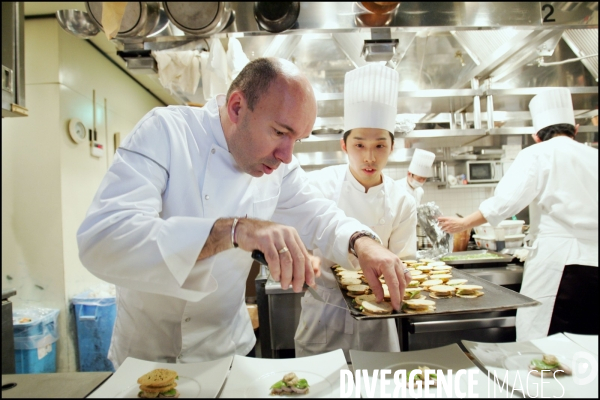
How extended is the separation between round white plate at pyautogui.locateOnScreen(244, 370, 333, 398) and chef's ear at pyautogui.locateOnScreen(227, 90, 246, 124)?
31.4 inches

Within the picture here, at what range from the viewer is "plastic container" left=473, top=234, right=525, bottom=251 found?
1.71 m

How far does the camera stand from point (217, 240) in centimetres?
87

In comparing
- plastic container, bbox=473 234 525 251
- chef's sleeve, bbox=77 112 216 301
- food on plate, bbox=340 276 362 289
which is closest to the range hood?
plastic container, bbox=473 234 525 251

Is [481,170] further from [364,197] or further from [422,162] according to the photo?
[364,197]

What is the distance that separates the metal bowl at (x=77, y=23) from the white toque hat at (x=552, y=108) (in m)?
1.64

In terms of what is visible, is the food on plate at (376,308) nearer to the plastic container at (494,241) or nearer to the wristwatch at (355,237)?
A: the wristwatch at (355,237)

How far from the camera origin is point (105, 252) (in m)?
0.85

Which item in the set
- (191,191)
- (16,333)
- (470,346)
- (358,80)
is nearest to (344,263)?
(470,346)

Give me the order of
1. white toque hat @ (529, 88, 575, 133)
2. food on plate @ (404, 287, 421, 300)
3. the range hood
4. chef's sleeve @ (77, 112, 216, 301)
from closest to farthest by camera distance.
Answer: chef's sleeve @ (77, 112, 216, 301), white toque hat @ (529, 88, 575, 133), food on plate @ (404, 287, 421, 300), the range hood

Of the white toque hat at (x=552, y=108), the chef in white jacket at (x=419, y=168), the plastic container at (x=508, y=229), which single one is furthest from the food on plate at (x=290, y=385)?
the plastic container at (x=508, y=229)

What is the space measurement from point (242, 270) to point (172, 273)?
21.6 inches

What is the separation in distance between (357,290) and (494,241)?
0.98m

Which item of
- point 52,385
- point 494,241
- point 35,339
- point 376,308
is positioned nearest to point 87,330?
point 35,339

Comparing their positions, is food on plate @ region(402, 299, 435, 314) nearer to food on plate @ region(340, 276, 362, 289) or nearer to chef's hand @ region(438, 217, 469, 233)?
food on plate @ region(340, 276, 362, 289)
